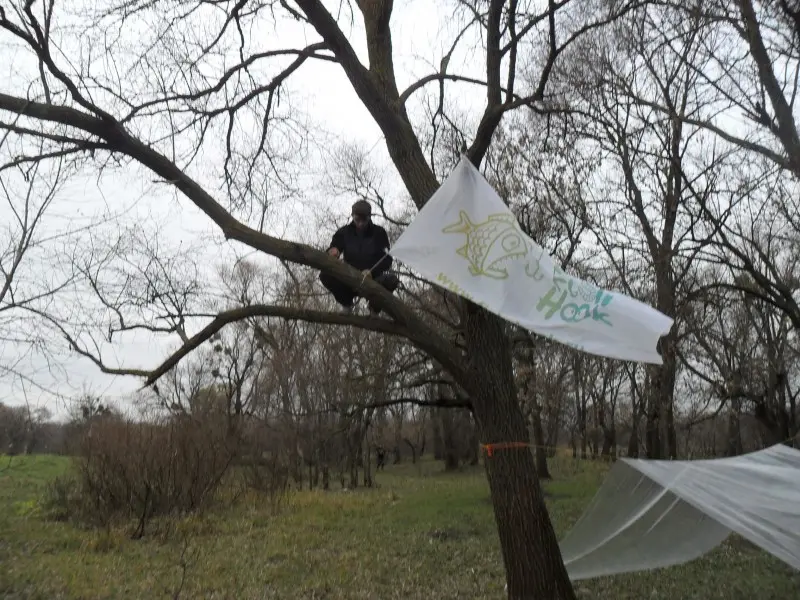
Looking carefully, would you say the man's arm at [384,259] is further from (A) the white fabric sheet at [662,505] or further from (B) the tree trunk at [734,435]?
(B) the tree trunk at [734,435]

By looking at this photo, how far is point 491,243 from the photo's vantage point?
5.09 m

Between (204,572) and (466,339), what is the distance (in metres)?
5.69

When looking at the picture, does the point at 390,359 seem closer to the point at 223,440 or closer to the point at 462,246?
the point at 223,440

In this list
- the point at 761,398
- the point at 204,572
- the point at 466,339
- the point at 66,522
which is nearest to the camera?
the point at 466,339

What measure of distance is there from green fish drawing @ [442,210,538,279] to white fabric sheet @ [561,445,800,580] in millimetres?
2407

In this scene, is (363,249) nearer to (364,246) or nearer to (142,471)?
(364,246)

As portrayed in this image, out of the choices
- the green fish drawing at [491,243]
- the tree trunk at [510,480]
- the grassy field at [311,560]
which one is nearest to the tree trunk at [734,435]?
the grassy field at [311,560]

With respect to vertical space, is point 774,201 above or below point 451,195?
above

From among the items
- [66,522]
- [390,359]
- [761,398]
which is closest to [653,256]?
[390,359]

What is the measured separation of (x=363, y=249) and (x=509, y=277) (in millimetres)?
1376

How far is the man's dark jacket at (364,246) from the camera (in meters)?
Answer: 5.73

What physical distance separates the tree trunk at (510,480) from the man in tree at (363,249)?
0.80 meters

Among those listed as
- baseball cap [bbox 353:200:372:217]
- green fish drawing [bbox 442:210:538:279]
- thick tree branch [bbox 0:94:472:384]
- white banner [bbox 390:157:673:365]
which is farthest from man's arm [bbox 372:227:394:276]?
green fish drawing [bbox 442:210:538:279]

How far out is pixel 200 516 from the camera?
13.8m
